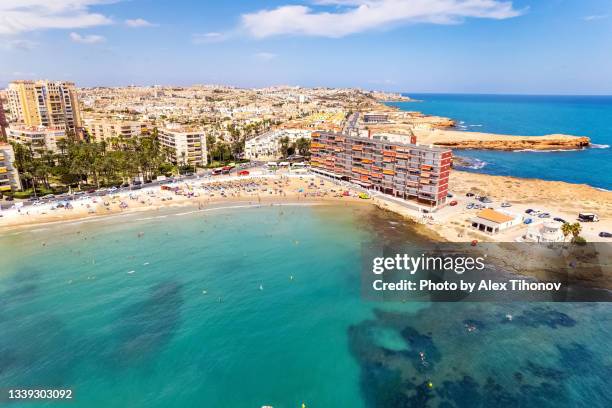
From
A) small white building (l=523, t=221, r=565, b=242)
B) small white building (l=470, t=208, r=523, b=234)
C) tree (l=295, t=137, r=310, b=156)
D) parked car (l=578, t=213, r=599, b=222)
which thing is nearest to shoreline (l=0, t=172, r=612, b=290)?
small white building (l=470, t=208, r=523, b=234)

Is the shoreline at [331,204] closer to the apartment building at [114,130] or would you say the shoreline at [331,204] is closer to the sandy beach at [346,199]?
the sandy beach at [346,199]

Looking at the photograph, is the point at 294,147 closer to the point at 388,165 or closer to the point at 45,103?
the point at 388,165

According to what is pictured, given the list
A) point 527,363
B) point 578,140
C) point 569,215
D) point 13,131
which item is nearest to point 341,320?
point 527,363

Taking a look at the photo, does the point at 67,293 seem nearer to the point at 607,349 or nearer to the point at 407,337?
the point at 407,337

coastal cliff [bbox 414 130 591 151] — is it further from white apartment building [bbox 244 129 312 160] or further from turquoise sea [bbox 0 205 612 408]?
turquoise sea [bbox 0 205 612 408]

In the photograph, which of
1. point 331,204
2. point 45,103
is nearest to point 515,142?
point 331,204

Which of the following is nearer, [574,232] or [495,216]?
[574,232]
